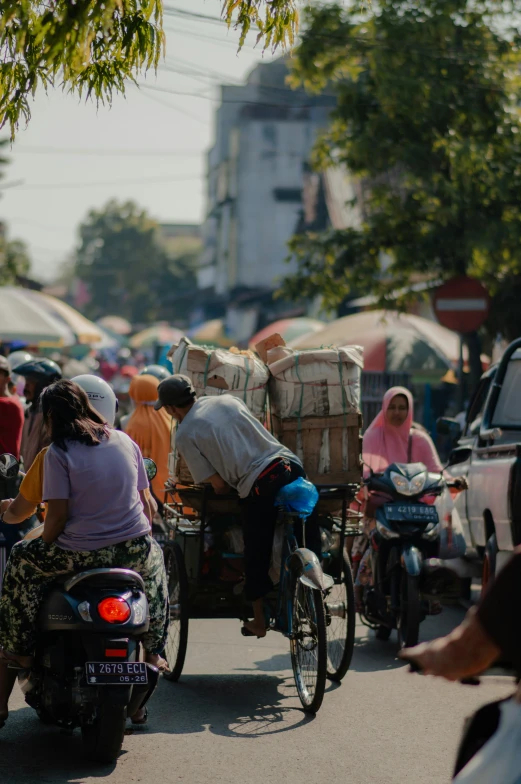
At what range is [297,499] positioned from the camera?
7.20m

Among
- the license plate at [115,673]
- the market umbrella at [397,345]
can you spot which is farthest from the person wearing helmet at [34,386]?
the market umbrella at [397,345]

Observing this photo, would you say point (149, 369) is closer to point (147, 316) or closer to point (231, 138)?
point (231, 138)

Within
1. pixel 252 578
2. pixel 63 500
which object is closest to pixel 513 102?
pixel 252 578

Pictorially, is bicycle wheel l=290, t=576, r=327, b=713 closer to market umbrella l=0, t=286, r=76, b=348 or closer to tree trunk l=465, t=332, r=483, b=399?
tree trunk l=465, t=332, r=483, b=399

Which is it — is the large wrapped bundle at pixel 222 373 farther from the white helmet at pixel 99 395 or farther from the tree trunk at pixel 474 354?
the tree trunk at pixel 474 354

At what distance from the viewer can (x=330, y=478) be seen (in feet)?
26.7

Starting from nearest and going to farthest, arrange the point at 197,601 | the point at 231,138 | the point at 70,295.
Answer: the point at 197,601
the point at 231,138
the point at 70,295

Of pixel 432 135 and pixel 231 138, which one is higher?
pixel 231 138

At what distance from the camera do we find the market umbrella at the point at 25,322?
2195 centimetres

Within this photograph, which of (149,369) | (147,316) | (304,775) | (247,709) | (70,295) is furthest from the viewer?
(70,295)

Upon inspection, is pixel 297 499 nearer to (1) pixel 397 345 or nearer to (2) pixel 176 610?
(2) pixel 176 610

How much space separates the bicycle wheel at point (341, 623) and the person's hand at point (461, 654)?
442 cm

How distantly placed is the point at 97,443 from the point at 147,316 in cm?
10063

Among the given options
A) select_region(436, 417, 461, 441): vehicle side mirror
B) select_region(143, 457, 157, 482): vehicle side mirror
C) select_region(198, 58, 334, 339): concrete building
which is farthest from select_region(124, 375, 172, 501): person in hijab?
select_region(198, 58, 334, 339): concrete building
